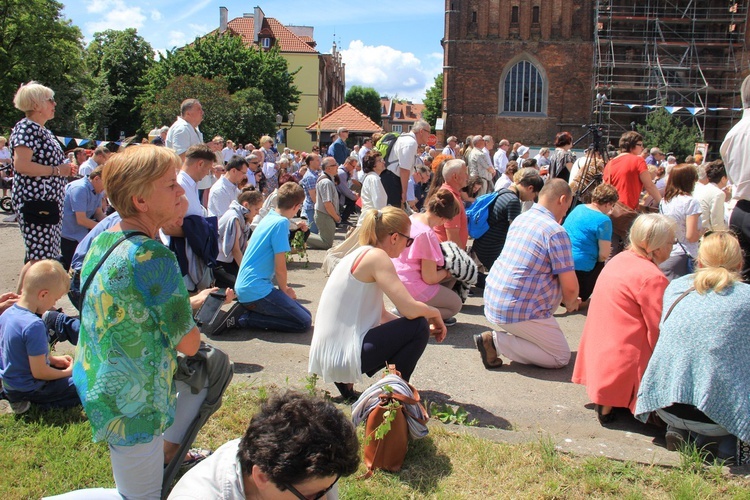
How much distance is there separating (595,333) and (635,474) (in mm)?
1147

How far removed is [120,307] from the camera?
94.3 inches

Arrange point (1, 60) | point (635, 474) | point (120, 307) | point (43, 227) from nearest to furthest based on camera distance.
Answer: point (120, 307) → point (635, 474) → point (43, 227) → point (1, 60)

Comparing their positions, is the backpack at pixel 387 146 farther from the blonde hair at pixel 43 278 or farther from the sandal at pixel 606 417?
the blonde hair at pixel 43 278

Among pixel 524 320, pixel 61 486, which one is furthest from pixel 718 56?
pixel 61 486

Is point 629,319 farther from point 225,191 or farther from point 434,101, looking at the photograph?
point 434,101

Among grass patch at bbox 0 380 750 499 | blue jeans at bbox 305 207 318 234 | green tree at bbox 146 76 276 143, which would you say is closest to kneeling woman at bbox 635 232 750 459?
grass patch at bbox 0 380 750 499

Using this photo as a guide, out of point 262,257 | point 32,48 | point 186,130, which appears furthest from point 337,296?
point 32,48

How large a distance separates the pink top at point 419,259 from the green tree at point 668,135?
34.8 metres

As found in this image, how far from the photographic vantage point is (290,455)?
1.80m

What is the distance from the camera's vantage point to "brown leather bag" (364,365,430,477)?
3508 millimetres

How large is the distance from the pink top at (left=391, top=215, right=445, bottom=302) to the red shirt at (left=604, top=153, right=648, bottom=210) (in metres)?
3.63

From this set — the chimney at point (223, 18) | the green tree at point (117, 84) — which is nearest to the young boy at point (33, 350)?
the green tree at point (117, 84)

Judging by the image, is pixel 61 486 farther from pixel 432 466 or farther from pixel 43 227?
pixel 43 227

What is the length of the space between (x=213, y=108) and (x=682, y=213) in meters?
33.6
